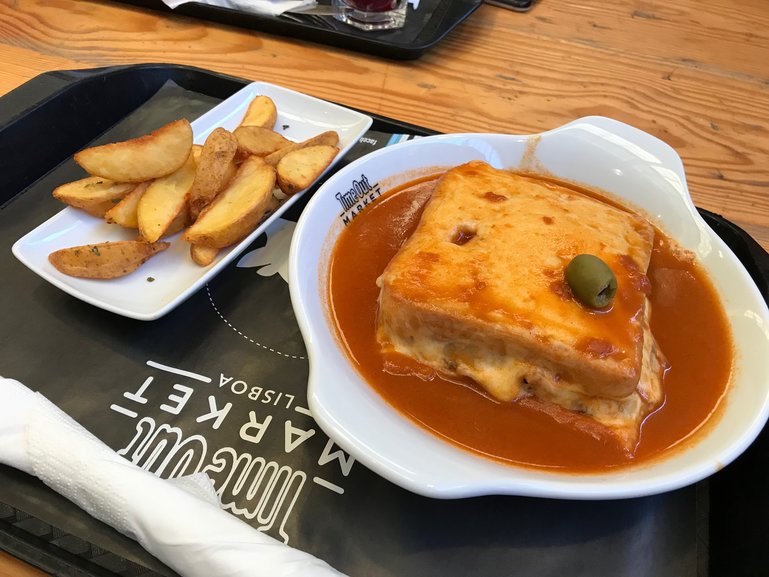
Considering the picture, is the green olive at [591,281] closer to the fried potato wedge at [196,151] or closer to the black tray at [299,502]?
the black tray at [299,502]

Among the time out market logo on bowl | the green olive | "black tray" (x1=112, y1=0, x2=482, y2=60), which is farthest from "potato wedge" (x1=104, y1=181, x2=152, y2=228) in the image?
"black tray" (x1=112, y1=0, x2=482, y2=60)

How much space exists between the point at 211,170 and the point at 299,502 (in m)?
1.13

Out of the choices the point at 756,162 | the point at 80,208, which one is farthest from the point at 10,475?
the point at 756,162

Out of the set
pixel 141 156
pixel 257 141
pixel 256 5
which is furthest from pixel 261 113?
pixel 256 5

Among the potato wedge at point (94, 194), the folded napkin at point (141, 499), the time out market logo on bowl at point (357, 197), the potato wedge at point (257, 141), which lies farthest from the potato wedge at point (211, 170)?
the folded napkin at point (141, 499)

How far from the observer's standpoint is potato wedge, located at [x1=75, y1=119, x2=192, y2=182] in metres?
1.79

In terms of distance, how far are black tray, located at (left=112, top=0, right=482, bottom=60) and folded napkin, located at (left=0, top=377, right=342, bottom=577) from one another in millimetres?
2275

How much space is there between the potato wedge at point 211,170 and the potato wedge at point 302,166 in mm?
186

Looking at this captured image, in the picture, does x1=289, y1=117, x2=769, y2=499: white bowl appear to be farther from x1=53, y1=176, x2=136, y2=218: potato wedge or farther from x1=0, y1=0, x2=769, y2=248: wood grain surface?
x1=53, y1=176, x2=136, y2=218: potato wedge

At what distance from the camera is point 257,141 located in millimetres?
2100

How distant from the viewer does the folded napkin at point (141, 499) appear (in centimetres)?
109

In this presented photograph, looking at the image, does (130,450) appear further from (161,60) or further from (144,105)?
(161,60)

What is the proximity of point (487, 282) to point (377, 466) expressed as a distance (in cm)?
51

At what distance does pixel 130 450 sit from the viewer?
4.62 feet
